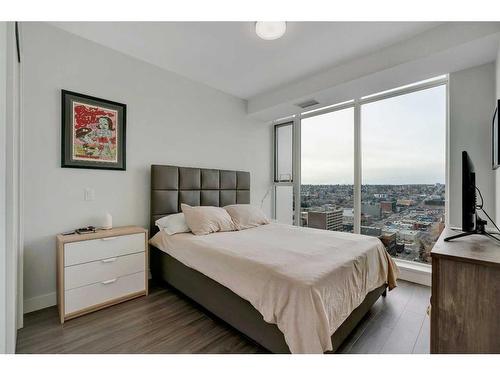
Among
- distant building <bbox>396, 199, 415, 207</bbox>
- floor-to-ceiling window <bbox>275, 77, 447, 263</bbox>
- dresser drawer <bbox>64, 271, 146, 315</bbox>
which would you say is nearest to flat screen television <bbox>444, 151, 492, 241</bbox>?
floor-to-ceiling window <bbox>275, 77, 447, 263</bbox>

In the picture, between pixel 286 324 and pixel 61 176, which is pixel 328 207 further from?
pixel 61 176

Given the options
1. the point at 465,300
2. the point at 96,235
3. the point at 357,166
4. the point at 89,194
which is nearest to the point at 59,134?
the point at 89,194

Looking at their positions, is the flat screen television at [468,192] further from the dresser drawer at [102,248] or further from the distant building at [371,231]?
the dresser drawer at [102,248]

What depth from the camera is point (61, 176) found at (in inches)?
86.4

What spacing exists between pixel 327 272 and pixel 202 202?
2.12 m

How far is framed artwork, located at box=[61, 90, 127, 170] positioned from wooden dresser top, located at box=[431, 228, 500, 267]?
2.87 metres

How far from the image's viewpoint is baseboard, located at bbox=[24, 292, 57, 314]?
2.03 meters

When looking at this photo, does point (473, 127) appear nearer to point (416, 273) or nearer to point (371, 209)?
point (371, 209)

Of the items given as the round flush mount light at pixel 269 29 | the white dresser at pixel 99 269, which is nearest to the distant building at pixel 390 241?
the round flush mount light at pixel 269 29

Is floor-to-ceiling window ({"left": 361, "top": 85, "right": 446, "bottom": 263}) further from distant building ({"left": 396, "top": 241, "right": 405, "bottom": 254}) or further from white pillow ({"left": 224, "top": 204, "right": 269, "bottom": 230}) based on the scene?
white pillow ({"left": 224, "top": 204, "right": 269, "bottom": 230})

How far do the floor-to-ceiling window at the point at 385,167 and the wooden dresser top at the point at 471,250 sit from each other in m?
1.55

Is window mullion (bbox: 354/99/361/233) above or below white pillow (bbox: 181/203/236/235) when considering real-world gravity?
above

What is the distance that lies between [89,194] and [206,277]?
1.50 meters

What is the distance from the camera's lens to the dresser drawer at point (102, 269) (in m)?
1.92
